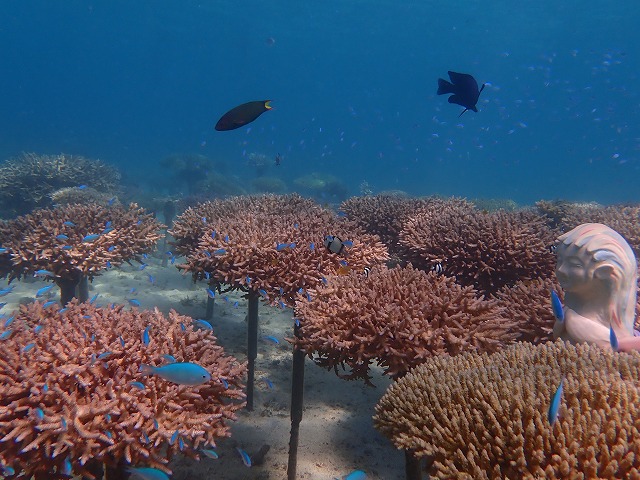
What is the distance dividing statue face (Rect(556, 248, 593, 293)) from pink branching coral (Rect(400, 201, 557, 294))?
2.05 meters

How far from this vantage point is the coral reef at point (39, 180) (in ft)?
49.4

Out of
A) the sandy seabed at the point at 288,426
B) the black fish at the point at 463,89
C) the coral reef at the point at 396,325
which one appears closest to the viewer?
the coral reef at the point at 396,325

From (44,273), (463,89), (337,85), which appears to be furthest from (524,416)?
(337,85)

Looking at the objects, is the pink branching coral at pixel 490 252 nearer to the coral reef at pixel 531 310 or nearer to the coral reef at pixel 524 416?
the coral reef at pixel 531 310

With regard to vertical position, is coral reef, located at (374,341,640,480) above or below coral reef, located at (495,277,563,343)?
below

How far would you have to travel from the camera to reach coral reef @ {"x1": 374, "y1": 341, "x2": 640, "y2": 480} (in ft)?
6.59

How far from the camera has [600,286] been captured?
11.0ft

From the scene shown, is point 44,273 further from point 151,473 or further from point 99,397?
point 151,473

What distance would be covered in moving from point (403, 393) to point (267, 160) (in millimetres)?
35148

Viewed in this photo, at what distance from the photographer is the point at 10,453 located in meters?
2.65

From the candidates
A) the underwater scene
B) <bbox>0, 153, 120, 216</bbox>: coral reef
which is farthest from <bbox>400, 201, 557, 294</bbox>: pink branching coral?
<bbox>0, 153, 120, 216</bbox>: coral reef

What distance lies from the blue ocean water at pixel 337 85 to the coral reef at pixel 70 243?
34.0m

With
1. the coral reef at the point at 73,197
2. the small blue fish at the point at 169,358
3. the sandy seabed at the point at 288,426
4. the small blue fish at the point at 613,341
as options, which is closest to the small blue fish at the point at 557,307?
the small blue fish at the point at 613,341

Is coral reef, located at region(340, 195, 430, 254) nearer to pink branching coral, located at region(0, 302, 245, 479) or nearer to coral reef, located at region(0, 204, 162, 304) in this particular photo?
coral reef, located at region(0, 204, 162, 304)
